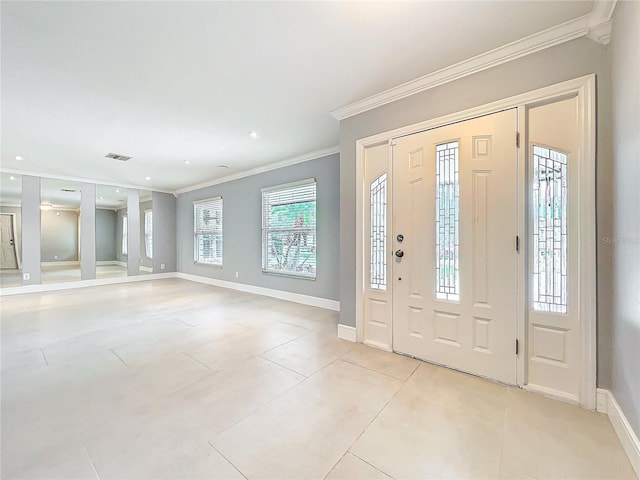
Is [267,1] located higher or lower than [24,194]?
higher

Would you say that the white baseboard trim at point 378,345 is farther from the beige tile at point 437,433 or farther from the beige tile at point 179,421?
the beige tile at point 179,421

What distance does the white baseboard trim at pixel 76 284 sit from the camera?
549 centimetres

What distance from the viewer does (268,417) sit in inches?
66.3

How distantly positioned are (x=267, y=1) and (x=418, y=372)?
9.52 feet

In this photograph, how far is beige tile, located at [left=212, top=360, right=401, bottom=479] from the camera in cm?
133

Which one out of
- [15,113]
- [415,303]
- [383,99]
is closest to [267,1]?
[383,99]

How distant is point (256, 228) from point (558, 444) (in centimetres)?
519

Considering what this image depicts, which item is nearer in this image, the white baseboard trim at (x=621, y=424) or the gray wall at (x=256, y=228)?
the white baseboard trim at (x=621, y=424)

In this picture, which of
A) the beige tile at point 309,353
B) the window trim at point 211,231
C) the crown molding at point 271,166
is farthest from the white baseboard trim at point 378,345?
the window trim at point 211,231

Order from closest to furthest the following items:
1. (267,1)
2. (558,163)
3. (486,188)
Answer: (267,1) → (558,163) → (486,188)

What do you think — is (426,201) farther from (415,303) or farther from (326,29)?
(326,29)

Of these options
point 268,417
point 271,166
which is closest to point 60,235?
point 271,166

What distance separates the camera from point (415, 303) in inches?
98.7

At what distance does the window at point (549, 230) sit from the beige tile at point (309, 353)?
175 cm
